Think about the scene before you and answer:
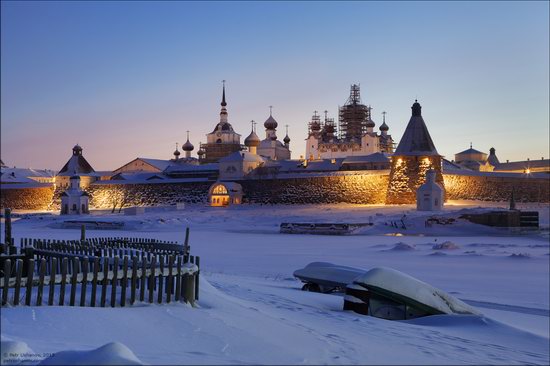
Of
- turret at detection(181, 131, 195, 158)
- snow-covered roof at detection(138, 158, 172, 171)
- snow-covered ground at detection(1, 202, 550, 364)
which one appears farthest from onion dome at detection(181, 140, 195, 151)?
snow-covered ground at detection(1, 202, 550, 364)

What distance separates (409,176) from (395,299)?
34.0 metres

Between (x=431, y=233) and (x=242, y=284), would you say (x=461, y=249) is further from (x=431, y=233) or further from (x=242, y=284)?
(x=242, y=284)

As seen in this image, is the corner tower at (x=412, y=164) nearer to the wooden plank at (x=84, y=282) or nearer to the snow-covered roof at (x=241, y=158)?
the snow-covered roof at (x=241, y=158)

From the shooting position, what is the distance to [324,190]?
47.2 metres

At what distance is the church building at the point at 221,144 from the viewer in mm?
75312

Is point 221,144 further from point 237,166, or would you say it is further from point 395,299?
point 395,299

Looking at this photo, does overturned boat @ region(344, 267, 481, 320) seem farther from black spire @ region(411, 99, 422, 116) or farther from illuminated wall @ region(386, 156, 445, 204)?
black spire @ region(411, 99, 422, 116)

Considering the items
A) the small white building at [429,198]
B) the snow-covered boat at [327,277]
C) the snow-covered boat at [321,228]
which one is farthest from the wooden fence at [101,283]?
the small white building at [429,198]

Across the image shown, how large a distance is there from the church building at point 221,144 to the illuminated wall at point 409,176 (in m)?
36.9

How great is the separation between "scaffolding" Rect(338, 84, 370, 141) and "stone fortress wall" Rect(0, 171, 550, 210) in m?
30.1

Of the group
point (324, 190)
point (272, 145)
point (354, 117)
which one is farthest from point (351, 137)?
point (324, 190)

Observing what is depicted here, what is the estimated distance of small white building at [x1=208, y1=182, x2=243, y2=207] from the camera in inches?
1961

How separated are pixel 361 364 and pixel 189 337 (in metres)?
1.53

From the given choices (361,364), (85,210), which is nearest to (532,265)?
(361,364)
